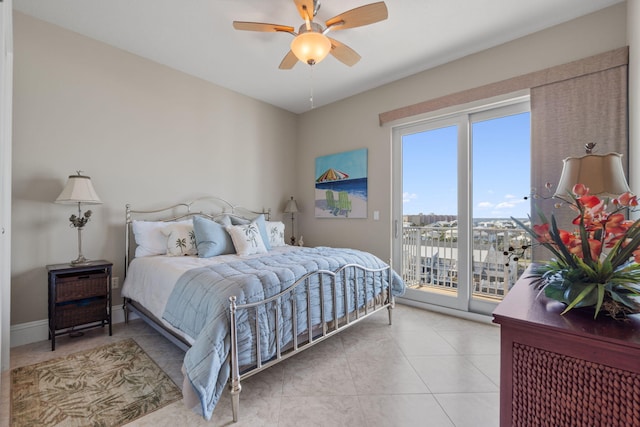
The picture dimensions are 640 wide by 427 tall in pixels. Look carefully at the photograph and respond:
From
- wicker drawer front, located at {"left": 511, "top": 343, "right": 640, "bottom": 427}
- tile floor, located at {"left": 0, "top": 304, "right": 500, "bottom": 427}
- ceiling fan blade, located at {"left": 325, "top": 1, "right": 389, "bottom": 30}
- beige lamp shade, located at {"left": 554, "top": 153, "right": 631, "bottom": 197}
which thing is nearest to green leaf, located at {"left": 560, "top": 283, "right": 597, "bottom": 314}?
wicker drawer front, located at {"left": 511, "top": 343, "right": 640, "bottom": 427}

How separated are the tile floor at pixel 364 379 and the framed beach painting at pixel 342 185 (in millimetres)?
1662

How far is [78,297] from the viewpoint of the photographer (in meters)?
2.42

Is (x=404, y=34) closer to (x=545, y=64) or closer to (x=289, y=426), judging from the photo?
(x=545, y=64)

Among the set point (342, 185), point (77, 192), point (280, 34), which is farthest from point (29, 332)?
point (342, 185)

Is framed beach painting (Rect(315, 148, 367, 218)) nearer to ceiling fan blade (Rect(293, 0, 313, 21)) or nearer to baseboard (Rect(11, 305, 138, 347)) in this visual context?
ceiling fan blade (Rect(293, 0, 313, 21))

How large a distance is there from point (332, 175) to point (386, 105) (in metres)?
1.19

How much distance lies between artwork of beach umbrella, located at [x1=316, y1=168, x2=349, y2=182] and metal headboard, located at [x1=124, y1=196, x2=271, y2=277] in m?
1.01

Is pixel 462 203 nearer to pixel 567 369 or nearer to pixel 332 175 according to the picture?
pixel 332 175

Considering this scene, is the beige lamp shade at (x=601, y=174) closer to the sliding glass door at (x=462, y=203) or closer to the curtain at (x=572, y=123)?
the curtain at (x=572, y=123)

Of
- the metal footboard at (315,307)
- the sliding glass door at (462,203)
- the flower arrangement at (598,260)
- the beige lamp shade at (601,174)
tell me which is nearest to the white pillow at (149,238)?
the metal footboard at (315,307)

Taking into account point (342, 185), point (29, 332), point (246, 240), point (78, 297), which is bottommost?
point (29, 332)

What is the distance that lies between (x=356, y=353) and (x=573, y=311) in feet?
5.47

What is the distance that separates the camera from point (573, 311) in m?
0.94

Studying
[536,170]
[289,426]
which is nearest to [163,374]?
[289,426]
